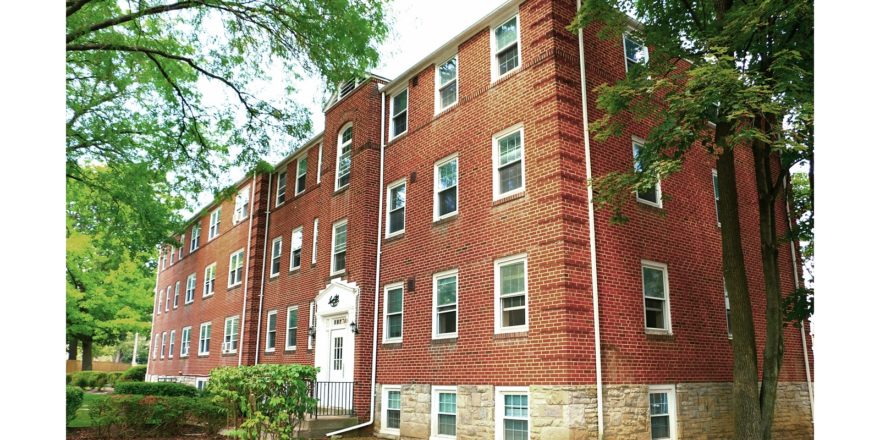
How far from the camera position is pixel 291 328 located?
67.6 ft

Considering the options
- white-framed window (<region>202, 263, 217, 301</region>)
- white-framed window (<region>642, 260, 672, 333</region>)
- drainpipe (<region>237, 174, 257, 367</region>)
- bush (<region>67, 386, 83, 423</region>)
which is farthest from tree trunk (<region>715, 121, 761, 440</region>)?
white-framed window (<region>202, 263, 217, 301</region>)

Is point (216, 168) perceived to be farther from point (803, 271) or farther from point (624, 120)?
point (803, 271)

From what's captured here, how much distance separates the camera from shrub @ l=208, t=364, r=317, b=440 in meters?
10.5

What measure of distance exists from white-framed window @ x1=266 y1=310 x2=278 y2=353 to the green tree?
46.8 ft

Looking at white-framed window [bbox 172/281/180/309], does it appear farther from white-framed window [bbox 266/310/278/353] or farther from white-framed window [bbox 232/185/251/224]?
white-framed window [bbox 266/310/278/353]

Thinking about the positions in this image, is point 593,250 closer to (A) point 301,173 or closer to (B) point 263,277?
(A) point 301,173

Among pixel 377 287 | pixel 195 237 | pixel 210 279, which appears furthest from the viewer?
pixel 195 237

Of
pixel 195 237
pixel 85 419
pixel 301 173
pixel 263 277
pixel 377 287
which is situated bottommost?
pixel 85 419

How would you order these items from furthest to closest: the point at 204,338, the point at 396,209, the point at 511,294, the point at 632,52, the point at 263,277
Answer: the point at 204,338
the point at 263,277
the point at 396,209
the point at 632,52
the point at 511,294

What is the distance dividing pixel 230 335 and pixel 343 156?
10.6m

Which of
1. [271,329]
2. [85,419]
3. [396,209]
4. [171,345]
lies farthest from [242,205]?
[396,209]

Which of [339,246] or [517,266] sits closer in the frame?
[517,266]

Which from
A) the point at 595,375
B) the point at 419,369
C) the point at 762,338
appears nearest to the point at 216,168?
the point at 419,369

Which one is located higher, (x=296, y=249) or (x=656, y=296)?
→ (x=296, y=249)
